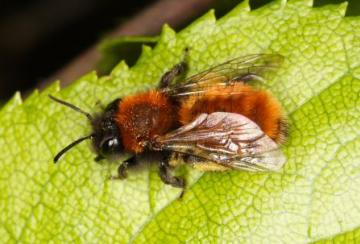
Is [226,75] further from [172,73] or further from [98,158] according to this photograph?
[98,158]

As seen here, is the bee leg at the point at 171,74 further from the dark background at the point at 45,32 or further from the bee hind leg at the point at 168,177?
the dark background at the point at 45,32

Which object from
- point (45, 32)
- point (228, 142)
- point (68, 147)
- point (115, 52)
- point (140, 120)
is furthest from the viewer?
point (45, 32)

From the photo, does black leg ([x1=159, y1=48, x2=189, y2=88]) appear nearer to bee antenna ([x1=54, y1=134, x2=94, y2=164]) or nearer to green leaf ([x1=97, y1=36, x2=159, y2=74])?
bee antenna ([x1=54, y1=134, x2=94, y2=164])

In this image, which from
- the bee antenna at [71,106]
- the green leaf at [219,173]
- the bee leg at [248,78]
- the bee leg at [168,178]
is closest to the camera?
the green leaf at [219,173]

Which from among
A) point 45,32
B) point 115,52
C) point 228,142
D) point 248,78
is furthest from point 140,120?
point 45,32

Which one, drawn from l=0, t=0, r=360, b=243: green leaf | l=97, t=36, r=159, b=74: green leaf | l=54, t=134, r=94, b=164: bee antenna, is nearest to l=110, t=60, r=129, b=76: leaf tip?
l=0, t=0, r=360, b=243: green leaf

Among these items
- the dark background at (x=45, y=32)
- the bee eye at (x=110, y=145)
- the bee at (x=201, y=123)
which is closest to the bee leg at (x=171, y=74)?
the bee at (x=201, y=123)
